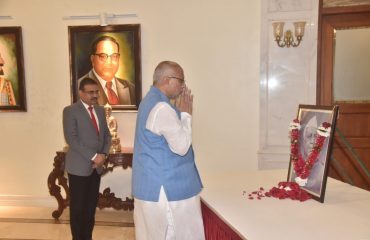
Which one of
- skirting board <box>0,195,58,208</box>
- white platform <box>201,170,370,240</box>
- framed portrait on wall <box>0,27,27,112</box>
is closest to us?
white platform <box>201,170,370,240</box>

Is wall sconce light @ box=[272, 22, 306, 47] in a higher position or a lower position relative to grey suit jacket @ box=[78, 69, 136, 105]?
higher

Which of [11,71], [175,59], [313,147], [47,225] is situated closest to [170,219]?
[313,147]

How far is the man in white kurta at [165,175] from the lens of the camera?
6.43ft

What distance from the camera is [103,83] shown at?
177 inches

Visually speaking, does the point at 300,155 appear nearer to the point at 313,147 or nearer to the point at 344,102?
the point at 313,147

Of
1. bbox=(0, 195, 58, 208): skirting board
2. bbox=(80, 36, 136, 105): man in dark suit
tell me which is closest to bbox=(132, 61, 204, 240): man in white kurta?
bbox=(80, 36, 136, 105): man in dark suit

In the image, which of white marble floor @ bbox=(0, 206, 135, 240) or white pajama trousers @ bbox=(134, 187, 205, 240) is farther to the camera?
white marble floor @ bbox=(0, 206, 135, 240)

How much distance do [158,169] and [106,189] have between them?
103 inches

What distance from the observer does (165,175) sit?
6.49 ft

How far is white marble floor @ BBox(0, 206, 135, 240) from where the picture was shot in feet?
12.2

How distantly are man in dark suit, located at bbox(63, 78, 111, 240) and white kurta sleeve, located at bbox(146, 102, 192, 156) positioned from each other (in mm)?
1394

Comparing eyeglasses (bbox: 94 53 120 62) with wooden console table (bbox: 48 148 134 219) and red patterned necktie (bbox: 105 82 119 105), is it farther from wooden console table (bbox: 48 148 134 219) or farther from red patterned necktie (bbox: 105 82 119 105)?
wooden console table (bbox: 48 148 134 219)

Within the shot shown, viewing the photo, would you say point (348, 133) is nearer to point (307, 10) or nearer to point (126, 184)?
point (307, 10)

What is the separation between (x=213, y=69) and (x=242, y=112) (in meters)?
0.65
